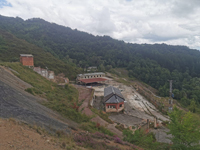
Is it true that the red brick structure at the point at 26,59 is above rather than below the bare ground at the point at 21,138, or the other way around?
above

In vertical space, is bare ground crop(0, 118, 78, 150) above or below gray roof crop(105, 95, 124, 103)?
above

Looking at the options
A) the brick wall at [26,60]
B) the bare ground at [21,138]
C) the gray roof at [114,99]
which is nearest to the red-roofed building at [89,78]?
the brick wall at [26,60]

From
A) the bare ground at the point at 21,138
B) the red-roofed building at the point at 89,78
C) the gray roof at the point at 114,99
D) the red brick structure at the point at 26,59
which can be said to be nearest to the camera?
the bare ground at the point at 21,138

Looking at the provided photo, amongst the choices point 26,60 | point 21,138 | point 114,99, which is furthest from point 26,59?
point 21,138

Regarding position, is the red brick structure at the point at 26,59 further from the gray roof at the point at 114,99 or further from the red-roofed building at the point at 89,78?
the gray roof at the point at 114,99

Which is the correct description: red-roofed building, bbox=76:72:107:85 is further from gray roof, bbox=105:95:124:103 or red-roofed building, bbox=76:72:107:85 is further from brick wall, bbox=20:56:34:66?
gray roof, bbox=105:95:124:103

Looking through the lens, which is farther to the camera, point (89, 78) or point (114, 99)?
point (89, 78)

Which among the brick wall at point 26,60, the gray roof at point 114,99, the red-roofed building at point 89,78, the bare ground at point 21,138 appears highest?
the brick wall at point 26,60

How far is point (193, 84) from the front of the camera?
6975cm

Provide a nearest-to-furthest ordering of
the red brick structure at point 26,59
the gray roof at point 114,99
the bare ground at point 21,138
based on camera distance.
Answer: the bare ground at point 21,138 < the gray roof at point 114,99 < the red brick structure at point 26,59

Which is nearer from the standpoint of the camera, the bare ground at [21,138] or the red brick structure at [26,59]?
the bare ground at [21,138]

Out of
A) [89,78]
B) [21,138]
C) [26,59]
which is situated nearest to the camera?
[21,138]

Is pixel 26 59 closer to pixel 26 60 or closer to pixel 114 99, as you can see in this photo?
pixel 26 60

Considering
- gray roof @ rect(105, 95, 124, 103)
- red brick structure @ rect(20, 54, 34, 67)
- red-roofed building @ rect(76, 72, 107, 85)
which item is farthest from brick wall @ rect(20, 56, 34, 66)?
gray roof @ rect(105, 95, 124, 103)
